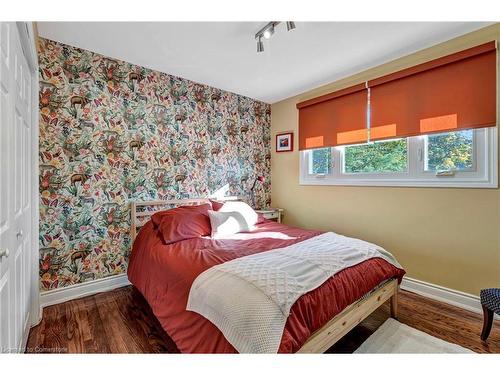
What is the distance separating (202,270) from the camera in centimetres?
153

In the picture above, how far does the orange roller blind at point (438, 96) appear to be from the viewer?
2.02 meters

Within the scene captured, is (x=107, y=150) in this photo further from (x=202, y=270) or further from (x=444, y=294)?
(x=444, y=294)

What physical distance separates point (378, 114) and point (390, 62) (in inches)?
21.2

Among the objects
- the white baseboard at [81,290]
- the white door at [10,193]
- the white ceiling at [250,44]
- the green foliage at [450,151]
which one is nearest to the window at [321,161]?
the white ceiling at [250,44]

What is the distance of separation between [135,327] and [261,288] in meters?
1.28

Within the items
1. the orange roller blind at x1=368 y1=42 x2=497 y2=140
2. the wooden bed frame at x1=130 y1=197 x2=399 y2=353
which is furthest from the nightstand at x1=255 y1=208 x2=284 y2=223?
the wooden bed frame at x1=130 y1=197 x2=399 y2=353

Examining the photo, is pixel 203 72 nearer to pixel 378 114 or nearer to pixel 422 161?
pixel 378 114

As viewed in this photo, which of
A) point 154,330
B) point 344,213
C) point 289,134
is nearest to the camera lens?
point 154,330

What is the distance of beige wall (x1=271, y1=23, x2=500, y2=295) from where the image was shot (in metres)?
2.05

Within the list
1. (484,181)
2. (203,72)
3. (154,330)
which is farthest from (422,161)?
(154,330)

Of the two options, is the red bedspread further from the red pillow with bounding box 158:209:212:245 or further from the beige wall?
the beige wall

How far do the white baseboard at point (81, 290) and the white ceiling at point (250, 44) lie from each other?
2278mm

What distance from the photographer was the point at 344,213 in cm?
304

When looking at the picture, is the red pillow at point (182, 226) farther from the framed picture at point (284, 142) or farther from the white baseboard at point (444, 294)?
the white baseboard at point (444, 294)
